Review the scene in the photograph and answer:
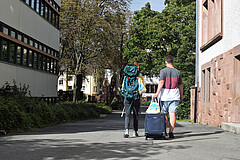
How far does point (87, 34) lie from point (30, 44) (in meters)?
12.3

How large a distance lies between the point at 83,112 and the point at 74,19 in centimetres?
1342

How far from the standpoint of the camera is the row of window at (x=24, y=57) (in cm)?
1521

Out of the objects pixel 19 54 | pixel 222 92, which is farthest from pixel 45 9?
pixel 222 92

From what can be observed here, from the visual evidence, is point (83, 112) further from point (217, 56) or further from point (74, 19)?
point (74, 19)

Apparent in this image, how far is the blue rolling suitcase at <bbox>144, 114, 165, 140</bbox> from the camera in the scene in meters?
7.80

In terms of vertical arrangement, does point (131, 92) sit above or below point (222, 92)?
below

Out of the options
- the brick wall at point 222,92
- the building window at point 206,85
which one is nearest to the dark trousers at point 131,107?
the brick wall at point 222,92

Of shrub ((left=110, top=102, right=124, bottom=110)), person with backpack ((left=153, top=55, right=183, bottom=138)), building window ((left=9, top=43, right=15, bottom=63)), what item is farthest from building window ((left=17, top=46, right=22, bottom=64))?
shrub ((left=110, top=102, right=124, bottom=110))

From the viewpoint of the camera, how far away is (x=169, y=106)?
8125 mm

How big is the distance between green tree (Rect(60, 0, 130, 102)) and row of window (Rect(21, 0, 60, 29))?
5099 millimetres

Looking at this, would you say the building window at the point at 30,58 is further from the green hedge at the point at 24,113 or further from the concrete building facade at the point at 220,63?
the concrete building facade at the point at 220,63

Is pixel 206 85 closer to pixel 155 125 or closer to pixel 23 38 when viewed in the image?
pixel 23 38

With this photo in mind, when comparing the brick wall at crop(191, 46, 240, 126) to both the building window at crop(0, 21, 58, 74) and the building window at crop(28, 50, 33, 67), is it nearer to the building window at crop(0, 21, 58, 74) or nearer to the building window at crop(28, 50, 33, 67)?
the building window at crop(0, 21, 58, 74)

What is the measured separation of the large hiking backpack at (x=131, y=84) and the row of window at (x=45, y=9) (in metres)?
11.3
